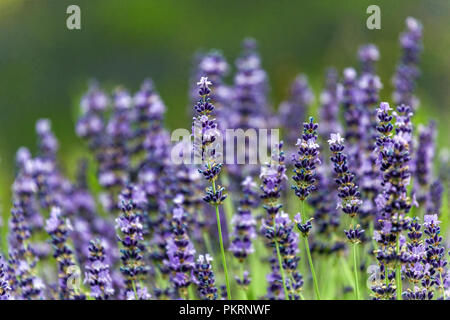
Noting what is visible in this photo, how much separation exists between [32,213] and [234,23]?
554 centimetres

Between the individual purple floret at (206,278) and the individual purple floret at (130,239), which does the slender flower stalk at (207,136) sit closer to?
the individual purple floret at (206,278)

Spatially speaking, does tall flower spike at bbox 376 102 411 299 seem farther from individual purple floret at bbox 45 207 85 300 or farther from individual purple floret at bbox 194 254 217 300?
individual purple floret at bbox 45 207 85 300

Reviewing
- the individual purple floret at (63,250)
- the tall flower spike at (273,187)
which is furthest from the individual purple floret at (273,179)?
the individual purple floret at (63,250)

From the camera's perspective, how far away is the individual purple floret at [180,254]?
7.32 ft

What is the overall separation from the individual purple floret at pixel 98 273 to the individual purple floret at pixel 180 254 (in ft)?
0.78

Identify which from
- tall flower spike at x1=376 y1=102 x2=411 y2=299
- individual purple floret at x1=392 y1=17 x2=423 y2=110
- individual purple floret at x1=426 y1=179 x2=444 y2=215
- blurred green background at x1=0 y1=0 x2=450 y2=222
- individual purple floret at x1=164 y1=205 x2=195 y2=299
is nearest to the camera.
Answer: tall flower spike at x1=376 y1=102 x2=411 y2=299

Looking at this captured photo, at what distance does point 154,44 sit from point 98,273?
20.4 ft

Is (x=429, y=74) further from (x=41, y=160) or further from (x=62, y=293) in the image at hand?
(x=62, y=293)

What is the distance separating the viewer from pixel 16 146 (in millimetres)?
6449

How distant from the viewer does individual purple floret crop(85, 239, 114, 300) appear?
86.1 inches

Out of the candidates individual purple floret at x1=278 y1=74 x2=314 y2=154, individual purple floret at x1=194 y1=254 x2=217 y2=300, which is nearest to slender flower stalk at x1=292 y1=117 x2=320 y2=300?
individual purple floret at x1=194 y1=254 x2=217 y2=300

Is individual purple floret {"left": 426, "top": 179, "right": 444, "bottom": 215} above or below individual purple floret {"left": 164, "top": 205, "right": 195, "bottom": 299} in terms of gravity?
above

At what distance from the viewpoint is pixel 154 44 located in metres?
8.09
